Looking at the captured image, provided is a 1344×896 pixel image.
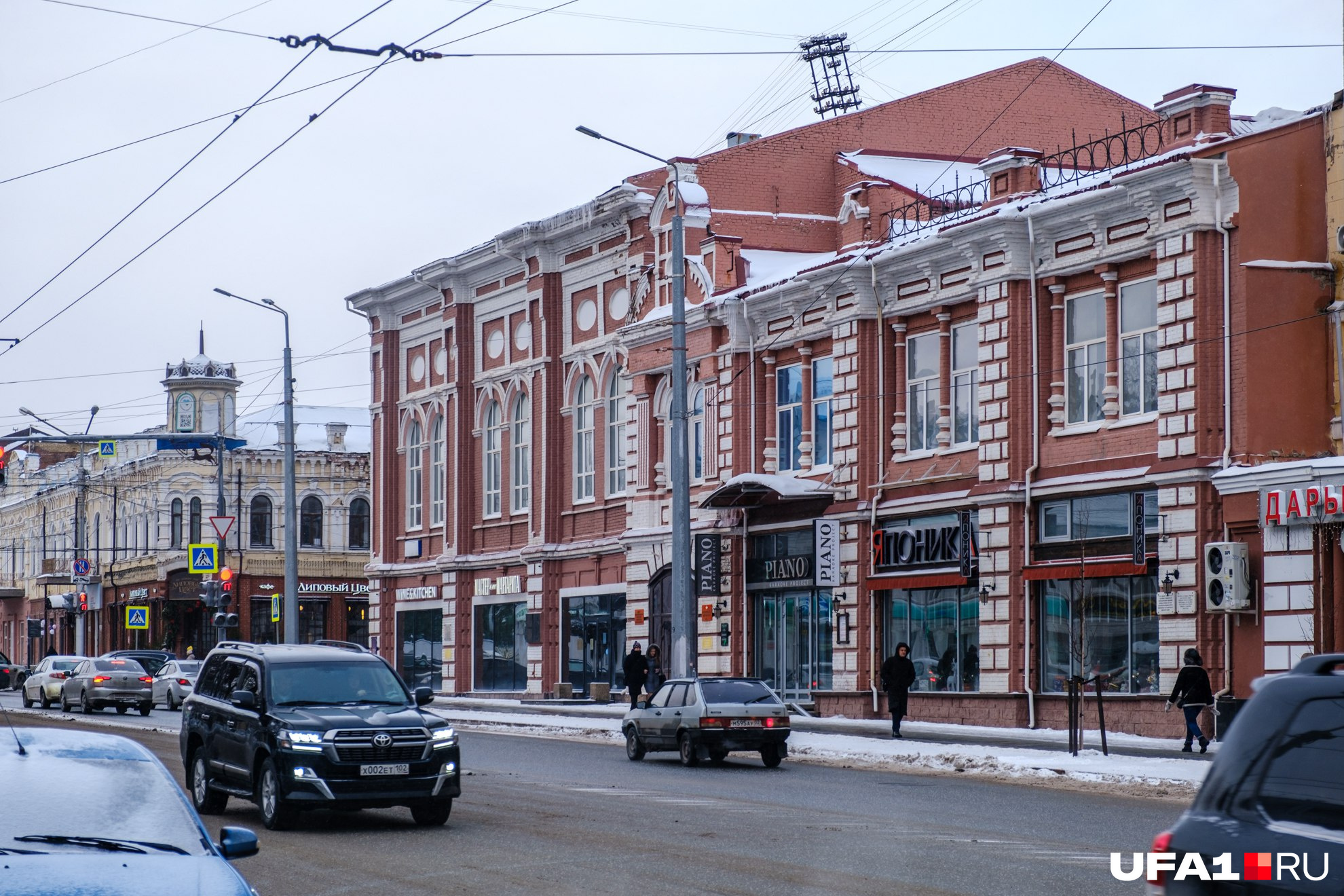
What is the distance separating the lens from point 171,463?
7788 centimetres

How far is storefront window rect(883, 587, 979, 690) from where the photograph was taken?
111 feet

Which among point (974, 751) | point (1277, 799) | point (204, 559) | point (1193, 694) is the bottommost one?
point (974, 751)

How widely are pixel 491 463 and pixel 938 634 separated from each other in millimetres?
21554

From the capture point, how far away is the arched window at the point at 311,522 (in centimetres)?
7919

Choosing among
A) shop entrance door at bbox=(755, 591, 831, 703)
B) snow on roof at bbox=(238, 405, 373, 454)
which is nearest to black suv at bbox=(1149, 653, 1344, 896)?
shop entrance door at bbox=(755, 591, 831, 703)

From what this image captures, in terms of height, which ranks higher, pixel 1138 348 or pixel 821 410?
pixel 1138 348

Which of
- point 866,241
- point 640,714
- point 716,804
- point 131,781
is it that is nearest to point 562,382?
point 866,241

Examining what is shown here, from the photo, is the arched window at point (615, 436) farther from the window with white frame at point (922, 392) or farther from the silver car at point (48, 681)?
the silver car at point (48, 681)

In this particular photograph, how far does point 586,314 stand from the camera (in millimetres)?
48469

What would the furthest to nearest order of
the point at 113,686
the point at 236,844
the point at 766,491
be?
the point at 113,686 < the point at 766,491 < the point at 236,844

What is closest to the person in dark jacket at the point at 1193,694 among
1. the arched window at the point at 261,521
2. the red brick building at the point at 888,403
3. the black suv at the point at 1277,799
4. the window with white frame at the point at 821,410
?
the red brick building at the point at 888,403

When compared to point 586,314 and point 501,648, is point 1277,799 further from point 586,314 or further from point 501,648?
point 501,648

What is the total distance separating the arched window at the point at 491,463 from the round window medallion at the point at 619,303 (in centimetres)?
696

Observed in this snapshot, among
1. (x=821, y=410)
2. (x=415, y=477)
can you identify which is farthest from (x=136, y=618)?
(x=821, y=410)
